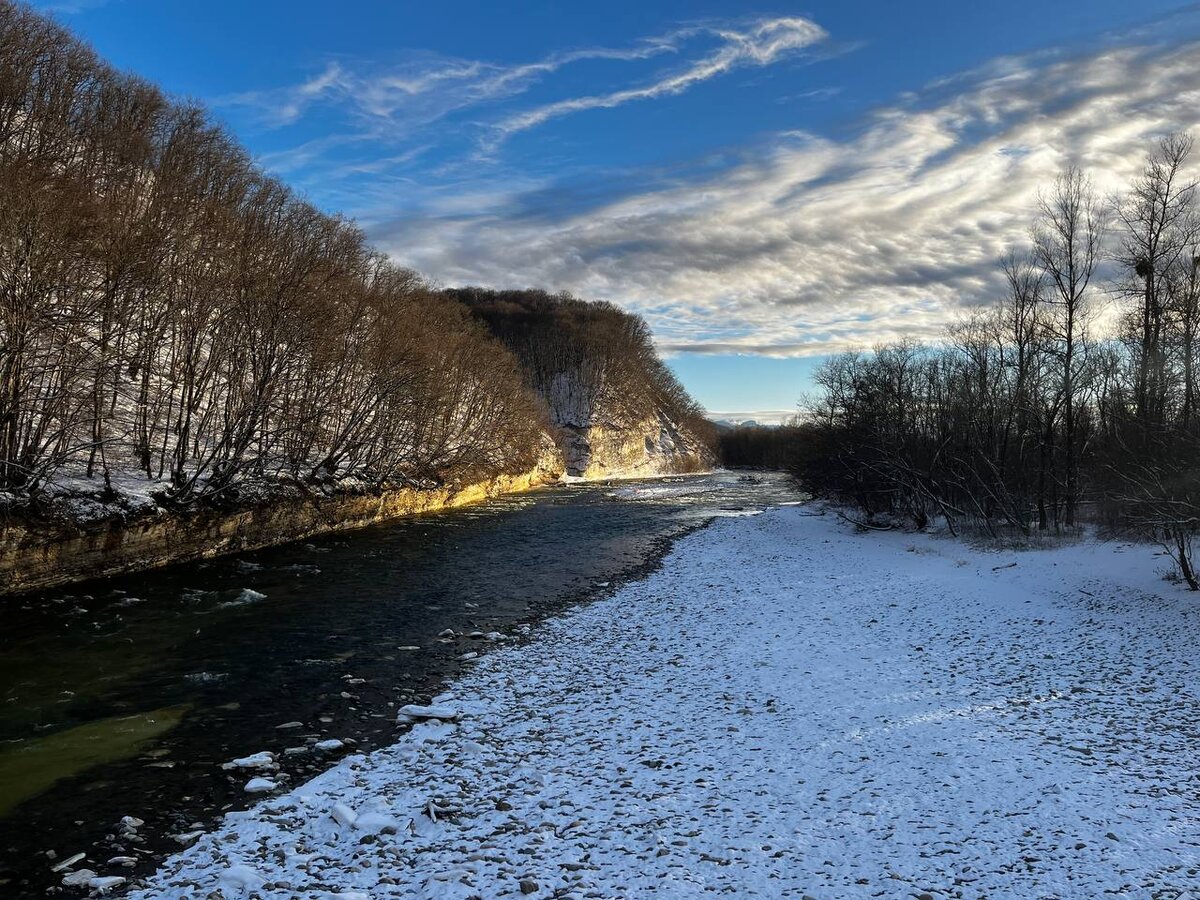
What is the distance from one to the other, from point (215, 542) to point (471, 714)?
767 inches

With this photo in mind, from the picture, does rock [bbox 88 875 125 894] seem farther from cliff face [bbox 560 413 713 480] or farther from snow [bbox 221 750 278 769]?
cliff face [bbox 560 413 713 480]

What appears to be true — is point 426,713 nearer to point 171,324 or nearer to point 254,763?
point 254,763

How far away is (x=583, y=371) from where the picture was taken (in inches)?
Result: 4286

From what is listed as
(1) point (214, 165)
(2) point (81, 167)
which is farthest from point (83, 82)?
(2) point (81, 167)

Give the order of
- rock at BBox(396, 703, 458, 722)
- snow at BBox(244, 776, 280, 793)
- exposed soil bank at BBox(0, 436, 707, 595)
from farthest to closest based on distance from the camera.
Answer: exposed soil bank at BBox(0, 436, 707, 595), rock at BBox(396, 703, 458, 722), snow at BBox(244, 776, 280, 793)

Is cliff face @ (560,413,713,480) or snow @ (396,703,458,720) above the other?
cliff face @ (560,413,713,480)

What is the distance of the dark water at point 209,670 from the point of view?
24.4 feet

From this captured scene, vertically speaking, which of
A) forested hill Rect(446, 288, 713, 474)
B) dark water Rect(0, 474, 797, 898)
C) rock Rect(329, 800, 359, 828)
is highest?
forested hill Rect(446, 288, 713, 474)

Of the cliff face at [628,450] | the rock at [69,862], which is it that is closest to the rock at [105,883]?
the rock at [69,862]

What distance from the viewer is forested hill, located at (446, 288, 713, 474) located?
103 m

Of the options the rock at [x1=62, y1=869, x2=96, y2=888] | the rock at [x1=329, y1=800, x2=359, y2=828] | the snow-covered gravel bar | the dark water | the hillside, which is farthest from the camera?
the hillside

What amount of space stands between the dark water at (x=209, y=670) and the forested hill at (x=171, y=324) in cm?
493

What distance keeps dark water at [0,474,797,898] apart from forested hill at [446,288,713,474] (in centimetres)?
7409

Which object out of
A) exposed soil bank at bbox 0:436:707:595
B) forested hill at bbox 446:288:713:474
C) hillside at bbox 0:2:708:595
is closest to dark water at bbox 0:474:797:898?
exposed soil bank at bbox 0:436:707:595
